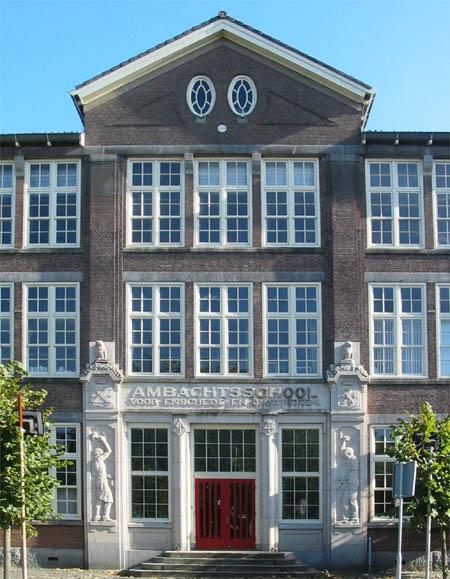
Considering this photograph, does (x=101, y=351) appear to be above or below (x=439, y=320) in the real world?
below

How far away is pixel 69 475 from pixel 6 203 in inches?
349

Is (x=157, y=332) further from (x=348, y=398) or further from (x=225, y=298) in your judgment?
(x=348, y=398)

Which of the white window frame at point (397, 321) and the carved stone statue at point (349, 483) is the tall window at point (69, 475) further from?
the white window frame at point (397, 321)

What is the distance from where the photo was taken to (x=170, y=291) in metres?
31.7

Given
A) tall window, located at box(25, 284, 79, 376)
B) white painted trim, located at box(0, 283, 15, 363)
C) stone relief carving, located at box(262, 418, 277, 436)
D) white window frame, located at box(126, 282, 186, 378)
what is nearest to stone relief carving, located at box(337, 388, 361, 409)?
stone relief carving, located at box(262, 418, 277, 436)

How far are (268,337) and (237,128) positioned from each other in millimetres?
6658

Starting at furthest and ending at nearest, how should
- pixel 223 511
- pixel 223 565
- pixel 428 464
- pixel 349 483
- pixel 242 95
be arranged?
pixel 242 95 → pixel 223 511 → pixel 349 483 → pixel 223 565 → pixel 428 464

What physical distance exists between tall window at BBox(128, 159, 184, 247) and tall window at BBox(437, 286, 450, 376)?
835cm

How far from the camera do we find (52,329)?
31.7m

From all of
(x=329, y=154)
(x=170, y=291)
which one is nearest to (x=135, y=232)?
(x=170, y=291)

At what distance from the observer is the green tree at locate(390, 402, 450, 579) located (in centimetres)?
2708

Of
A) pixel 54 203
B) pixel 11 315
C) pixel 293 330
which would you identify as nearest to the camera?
pixel 293 330

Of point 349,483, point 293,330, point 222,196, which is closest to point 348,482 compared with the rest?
point 349,483

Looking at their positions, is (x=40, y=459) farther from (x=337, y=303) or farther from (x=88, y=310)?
(x=337, y=303)
